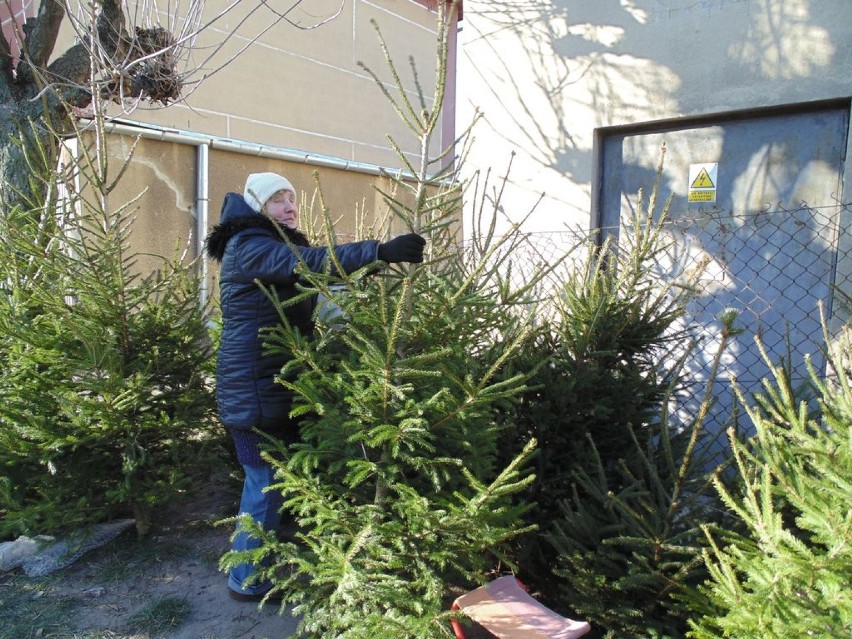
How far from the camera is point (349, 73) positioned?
1061 centimetres

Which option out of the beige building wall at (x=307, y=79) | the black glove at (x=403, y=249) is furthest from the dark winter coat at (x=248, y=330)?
the beige building wall at (x=307, y=79)

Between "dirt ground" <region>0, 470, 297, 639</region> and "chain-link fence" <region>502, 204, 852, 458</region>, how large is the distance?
9.29 feet

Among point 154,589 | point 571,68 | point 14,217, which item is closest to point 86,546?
point 154,589

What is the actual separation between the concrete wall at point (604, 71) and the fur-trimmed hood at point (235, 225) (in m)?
2.41

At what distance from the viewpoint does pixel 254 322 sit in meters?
2.86

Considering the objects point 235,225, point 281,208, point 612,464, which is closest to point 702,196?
point 612,464

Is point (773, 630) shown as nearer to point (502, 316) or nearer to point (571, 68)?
point (502, 316)

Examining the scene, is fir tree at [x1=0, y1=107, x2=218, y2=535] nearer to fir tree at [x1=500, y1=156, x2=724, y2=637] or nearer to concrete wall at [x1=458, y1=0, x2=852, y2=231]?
fir tree at [x1=500, y1=156, x2=724, y2=637]

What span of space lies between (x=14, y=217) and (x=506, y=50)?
397cm

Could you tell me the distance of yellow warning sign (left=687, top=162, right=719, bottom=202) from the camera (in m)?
4.58

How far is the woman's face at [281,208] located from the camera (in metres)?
2.99

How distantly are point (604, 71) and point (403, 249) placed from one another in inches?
137

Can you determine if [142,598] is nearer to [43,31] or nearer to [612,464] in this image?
[612,464]

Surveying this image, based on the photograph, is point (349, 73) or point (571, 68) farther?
point (349, 73)
